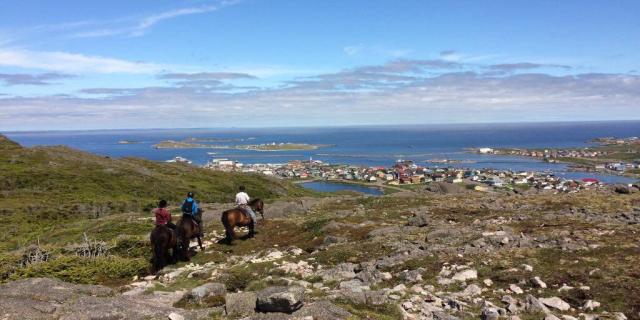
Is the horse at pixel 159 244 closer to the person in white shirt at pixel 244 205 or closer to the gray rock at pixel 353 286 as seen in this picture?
the person in white shirt at pixel 244 205

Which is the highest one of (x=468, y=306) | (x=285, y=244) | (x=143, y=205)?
(x=468, y=306)

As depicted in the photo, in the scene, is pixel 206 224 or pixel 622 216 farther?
pixel 206 224

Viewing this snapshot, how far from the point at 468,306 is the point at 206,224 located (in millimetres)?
23352

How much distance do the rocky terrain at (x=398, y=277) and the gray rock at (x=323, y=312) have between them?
2cm

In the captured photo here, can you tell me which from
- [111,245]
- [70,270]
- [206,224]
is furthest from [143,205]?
[70,270]

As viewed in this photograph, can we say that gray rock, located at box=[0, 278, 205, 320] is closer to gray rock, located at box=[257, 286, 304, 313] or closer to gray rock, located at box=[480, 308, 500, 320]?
gray rock, located at box=[257, 286, 304, 313]

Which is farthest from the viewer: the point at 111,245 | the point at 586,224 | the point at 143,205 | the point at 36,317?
the point at 143,205

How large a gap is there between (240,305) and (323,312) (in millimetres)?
2099

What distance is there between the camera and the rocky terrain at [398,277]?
1068 centimetres

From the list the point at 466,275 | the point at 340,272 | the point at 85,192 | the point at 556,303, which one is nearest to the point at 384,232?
the point at 340,272

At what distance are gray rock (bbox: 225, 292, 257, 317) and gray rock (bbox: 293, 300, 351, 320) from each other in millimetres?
1231

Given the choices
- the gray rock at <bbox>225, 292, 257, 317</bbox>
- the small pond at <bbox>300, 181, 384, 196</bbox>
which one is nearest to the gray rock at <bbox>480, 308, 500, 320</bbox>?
the gray rock at <bbox>225, 292, 257, 317</bbox>

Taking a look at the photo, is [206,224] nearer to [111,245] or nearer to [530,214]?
[111,245]

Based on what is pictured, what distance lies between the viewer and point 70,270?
17.5m
